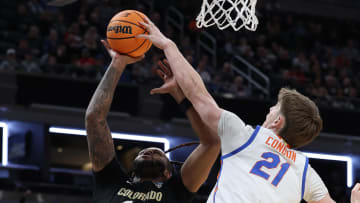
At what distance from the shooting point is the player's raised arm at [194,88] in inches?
117

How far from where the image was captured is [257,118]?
12.1 metres

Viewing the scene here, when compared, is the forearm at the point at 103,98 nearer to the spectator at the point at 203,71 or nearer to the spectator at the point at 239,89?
the spectator at the point at 203,71

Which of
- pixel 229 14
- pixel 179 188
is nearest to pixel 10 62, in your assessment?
pixel 229 14

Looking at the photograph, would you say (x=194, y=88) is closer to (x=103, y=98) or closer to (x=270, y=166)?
(x=270, y=166)

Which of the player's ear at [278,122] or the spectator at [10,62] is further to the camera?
the spectator at [10,62]

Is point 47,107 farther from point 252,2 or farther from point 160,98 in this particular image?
point 252,2

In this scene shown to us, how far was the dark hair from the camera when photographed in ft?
10.1

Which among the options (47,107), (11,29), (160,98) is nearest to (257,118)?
(160,98)

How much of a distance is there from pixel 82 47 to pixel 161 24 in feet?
8.53

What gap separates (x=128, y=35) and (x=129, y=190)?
100 centimetres

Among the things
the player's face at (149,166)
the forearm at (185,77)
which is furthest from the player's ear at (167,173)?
the forearm at (185,77)

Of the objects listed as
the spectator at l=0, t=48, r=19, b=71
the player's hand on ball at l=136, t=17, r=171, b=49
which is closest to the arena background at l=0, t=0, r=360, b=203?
the spectator at l=0, t=48, r=19, b=71

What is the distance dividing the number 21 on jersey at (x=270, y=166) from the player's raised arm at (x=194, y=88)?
298 mm

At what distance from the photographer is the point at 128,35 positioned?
3652 millimetres
